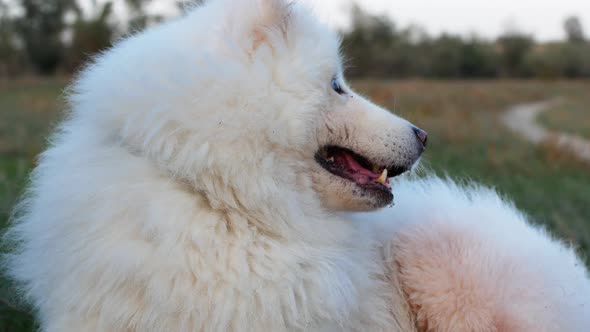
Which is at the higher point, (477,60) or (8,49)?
(477,60)

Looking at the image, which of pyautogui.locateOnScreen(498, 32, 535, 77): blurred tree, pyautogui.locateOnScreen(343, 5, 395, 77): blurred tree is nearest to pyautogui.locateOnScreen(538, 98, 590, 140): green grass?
pyautogui.locateOnScreen(343, 5, 395, 77): blurred tree

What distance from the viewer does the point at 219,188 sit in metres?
2.16

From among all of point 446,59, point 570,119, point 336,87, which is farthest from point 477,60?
point 336,87

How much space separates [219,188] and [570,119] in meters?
21.0

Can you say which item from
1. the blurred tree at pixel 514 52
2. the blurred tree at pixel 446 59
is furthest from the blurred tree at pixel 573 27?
the blurred tree at pixel 446 59

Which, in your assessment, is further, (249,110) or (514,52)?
(514,52)

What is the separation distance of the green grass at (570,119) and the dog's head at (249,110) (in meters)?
14.6

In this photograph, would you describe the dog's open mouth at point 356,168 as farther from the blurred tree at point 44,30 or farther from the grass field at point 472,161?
the blurred tree at point 44,30

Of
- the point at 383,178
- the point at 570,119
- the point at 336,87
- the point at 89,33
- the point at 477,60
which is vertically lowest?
the point at 89,33

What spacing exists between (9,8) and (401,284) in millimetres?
30455

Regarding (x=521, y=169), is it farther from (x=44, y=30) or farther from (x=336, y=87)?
(x=44, y=30)

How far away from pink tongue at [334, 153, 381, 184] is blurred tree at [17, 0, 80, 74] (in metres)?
31.7

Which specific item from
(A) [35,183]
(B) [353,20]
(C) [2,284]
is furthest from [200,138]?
(B) [353,20]

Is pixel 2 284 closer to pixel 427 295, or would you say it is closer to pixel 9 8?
pixel 427 295
